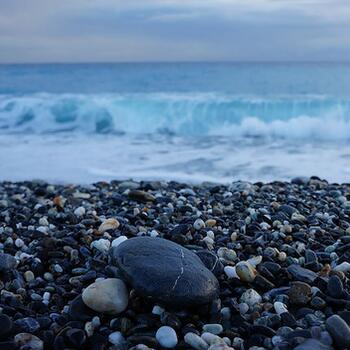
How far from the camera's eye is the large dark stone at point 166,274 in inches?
91.2

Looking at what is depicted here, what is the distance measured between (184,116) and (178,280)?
1388 cm

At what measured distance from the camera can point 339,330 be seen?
2.09m

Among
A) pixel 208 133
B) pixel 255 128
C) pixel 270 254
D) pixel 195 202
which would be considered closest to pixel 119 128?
pixel 208 133

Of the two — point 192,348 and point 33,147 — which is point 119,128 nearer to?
point 33,147

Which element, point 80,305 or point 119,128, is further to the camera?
point 119,128

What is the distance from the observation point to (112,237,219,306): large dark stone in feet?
7.60

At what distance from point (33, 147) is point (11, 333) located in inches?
345

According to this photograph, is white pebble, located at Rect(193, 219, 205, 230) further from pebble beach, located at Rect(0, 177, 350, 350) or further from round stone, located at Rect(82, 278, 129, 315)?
round stone, located at Rect(82, 278, 129, 315)

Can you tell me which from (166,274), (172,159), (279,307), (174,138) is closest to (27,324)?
(166,274)

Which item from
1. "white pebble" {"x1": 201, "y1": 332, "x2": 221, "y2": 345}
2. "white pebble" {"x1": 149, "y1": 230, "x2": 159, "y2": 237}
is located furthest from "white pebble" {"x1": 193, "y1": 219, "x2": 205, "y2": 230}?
"white pebble" {"x1": 201, "y1": 332, "x2": 221, "y2": 345}

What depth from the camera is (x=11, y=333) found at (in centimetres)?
227

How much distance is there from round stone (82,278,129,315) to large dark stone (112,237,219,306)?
0.08 meters

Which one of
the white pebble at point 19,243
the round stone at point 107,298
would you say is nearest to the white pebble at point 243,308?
the round stone at point 107,298

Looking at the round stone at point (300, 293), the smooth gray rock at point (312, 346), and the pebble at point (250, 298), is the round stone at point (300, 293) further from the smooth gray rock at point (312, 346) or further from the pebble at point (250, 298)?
the smooth gray rock at point (312, 346)
